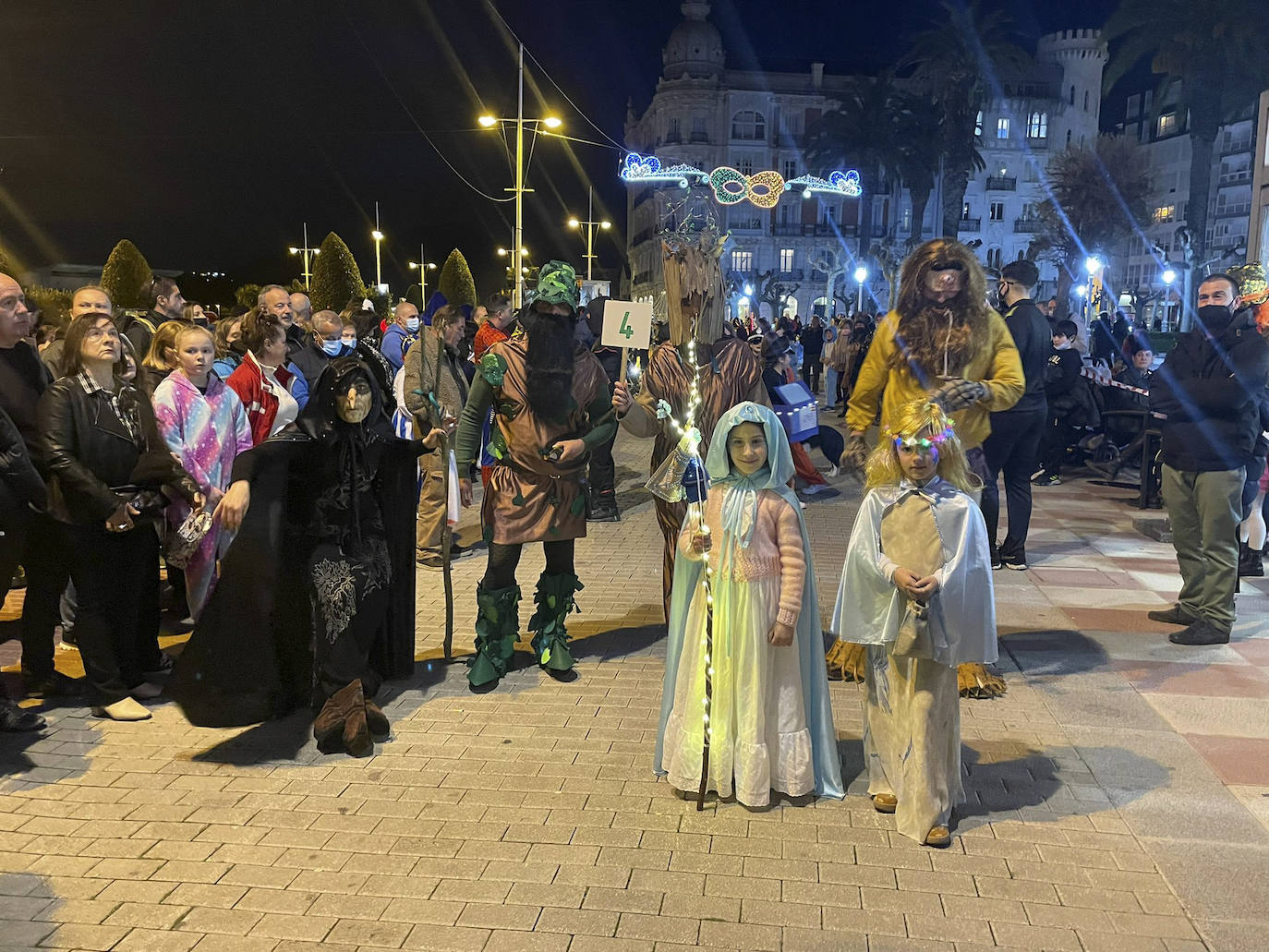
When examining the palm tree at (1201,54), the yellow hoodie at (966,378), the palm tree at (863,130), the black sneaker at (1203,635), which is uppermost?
the palm tree at (863,130)

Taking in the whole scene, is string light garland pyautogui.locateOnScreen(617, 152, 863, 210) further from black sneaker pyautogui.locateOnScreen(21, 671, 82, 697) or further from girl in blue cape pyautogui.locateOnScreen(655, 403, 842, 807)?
→ black sneaker pyautogui.locateOnScreen(21, 671, 82, 697)

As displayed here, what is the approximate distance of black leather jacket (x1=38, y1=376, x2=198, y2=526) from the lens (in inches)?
191

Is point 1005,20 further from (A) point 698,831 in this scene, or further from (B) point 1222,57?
(A) point 698,831

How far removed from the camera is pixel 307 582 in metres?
4.83

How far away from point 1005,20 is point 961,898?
41.1m

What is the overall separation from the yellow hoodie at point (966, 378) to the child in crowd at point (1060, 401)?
7.46 meters

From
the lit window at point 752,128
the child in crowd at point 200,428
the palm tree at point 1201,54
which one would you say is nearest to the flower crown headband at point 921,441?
the child in crowd at point 200,428

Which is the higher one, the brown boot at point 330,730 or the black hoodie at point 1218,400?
the black hoodie at point 1218,400

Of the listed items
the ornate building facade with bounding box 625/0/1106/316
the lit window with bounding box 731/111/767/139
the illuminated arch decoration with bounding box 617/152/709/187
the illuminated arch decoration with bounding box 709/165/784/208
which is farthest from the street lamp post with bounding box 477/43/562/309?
the lit window with bounding box 731/111/767/139

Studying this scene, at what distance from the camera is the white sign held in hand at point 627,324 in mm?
7707

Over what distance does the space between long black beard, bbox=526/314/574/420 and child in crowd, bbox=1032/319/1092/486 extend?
338 inches

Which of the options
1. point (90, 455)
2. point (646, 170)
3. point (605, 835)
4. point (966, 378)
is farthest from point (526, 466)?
point (646, 170)

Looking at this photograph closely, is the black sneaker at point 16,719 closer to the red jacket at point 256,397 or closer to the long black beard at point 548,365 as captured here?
the red jacket at point 256,397

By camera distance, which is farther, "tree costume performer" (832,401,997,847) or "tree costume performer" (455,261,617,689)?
"tree costume performer" (455,261,617,689)
